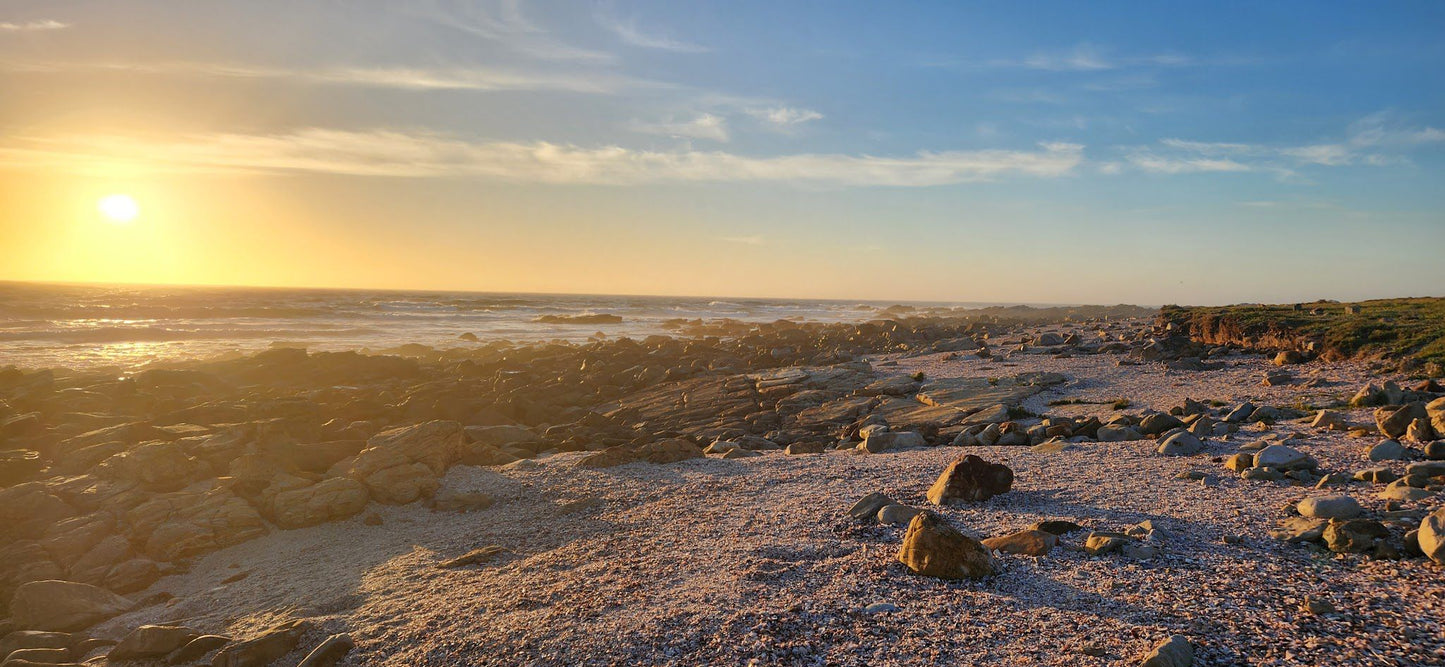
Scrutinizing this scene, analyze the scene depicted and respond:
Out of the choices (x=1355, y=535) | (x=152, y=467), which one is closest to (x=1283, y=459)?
(x=1355, y=535)

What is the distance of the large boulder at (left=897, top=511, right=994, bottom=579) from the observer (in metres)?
5.77

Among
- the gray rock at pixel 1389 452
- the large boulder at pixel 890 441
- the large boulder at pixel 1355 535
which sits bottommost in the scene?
the large boulder at pixel 890 441

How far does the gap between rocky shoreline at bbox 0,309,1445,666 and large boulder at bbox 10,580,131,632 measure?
1.2 inches

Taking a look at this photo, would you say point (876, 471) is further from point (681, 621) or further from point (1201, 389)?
point (1201, 389)

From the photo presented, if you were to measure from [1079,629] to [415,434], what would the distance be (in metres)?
10.2

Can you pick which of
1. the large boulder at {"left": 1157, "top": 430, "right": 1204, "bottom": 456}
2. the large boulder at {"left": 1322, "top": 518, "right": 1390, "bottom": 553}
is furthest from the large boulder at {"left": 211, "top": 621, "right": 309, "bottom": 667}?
the large boulder at {"left": 1157, "top": 430, "right": 1204, "bottom": 456}

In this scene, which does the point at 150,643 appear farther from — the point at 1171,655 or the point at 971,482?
the point at 971,482

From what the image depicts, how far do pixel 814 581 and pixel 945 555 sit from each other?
1.15 m

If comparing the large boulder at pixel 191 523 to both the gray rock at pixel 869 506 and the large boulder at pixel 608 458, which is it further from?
the gray rock at pixel 869 506

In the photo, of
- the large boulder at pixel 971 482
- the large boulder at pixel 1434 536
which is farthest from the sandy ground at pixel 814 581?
the large boulder at pixel 971 482

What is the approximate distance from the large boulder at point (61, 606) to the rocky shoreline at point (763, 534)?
0.10 feet

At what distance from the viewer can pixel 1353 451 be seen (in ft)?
27.5

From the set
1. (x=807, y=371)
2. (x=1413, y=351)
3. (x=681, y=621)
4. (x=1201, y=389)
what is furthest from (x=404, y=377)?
(x=1413, y=351)

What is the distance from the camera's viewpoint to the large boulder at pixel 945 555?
577 centimetres
